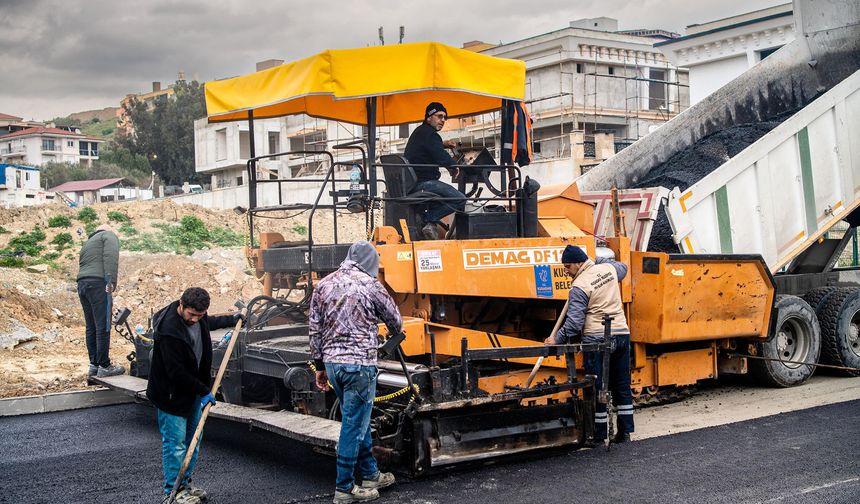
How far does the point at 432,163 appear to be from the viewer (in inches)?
286

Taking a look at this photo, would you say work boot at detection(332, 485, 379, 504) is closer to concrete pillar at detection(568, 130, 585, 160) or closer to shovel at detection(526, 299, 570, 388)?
shovel at detection(526, 299, 570, 388)

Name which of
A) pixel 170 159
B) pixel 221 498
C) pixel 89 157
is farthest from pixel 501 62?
pixel 89 157

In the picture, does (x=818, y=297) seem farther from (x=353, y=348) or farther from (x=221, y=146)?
(x=221, y=146)

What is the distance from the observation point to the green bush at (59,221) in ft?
72.0

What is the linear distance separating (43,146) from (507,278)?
330ft

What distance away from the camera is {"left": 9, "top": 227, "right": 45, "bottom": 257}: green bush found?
20023 millimetres

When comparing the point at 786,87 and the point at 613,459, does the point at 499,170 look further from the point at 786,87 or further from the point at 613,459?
the point at 786,87

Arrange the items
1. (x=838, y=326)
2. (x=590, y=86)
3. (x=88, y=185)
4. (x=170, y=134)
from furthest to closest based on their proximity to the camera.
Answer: (x=170, y=134)
(x=88, y=185)
(x=590, y=86)
(x=838, y=326)

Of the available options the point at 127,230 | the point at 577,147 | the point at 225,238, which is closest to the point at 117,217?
the point at 127,230

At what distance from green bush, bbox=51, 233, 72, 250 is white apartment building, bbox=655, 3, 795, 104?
48.4 ft

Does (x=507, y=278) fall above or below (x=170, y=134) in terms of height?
below

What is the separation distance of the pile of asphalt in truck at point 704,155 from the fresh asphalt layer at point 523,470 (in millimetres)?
2847

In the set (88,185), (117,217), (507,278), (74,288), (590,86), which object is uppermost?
(590,86)

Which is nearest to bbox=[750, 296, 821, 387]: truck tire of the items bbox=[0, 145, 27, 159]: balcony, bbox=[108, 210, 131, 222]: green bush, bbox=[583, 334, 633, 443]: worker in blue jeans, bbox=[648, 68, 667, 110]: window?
bbox=[583, 334, 633, 443]: worker in blue jeans
